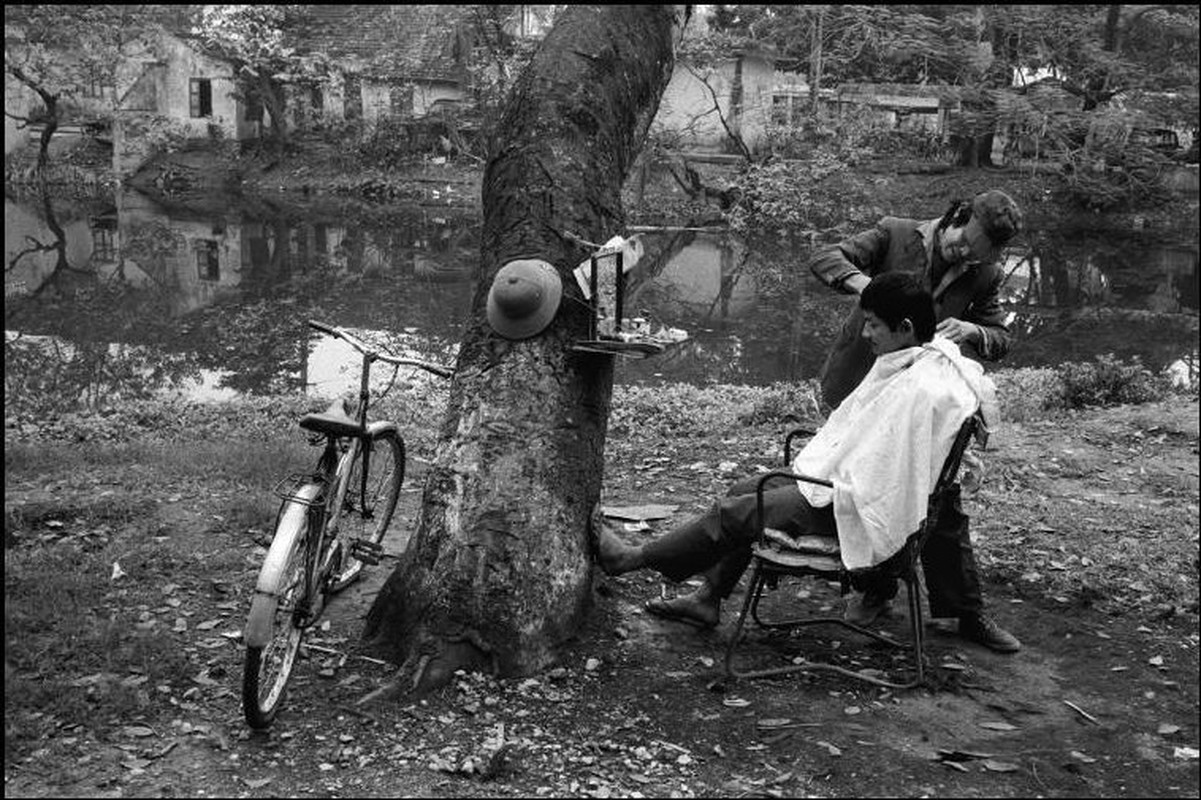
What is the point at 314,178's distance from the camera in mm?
33406

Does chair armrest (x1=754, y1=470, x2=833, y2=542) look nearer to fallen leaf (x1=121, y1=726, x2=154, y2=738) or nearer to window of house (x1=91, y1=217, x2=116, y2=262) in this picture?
fallen leaf (x1=121, y1=726, x2=154, y2=738)

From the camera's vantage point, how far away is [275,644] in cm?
402

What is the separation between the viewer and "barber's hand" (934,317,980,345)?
4.55m

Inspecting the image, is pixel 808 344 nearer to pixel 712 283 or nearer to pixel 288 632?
pixel 712 283

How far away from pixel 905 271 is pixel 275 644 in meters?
2.93

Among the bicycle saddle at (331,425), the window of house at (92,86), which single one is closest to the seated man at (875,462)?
the bicycle saddle at (331,425)

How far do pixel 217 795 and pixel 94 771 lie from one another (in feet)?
1.39

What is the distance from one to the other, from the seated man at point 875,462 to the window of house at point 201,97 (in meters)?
35.4

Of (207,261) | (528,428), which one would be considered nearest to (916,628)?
(528,428)

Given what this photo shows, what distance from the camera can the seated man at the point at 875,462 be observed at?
419 cm

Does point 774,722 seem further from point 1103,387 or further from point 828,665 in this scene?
point 1103,387

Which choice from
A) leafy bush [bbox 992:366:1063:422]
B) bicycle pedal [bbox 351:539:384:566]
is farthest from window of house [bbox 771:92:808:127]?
bicycle pedal [bbox 351:539:384:566]

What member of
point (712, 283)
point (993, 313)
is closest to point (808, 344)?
point (712, 283)

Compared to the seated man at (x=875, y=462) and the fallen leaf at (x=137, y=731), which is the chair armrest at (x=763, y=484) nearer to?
the seated man at (x=875, y=462)
